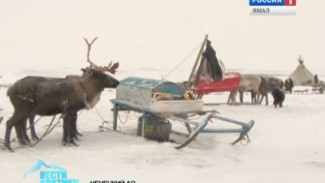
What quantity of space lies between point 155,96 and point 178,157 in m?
1.80

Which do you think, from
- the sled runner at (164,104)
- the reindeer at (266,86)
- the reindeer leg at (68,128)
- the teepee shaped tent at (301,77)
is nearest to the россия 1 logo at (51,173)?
the reindeer leg at (68,128)

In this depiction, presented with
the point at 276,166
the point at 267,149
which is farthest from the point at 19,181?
the point at 267,149

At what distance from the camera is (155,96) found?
9438mm

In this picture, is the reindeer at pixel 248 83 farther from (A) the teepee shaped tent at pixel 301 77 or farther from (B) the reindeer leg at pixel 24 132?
(A) the teepee shaped tent at pixel 301 77

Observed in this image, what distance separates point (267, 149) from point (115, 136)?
11.2 ft

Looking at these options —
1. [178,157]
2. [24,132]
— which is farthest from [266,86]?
[24,132]

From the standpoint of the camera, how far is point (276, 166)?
27.1ft

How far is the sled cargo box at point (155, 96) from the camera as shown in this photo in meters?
9.38

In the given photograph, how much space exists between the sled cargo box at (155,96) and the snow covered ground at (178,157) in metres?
0.79

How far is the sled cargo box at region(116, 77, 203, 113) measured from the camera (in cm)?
938

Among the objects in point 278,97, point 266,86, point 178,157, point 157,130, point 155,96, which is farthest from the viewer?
point 266,86

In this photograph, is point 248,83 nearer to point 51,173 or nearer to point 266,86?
point 266,86

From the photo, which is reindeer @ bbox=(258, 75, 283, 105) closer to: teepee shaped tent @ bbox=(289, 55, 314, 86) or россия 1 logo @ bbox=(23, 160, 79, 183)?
россия 1 logo @ bbox=(23, 160, 79, 183)

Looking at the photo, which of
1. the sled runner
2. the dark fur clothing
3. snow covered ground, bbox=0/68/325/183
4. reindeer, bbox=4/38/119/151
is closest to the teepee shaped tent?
the dark fur clothing
